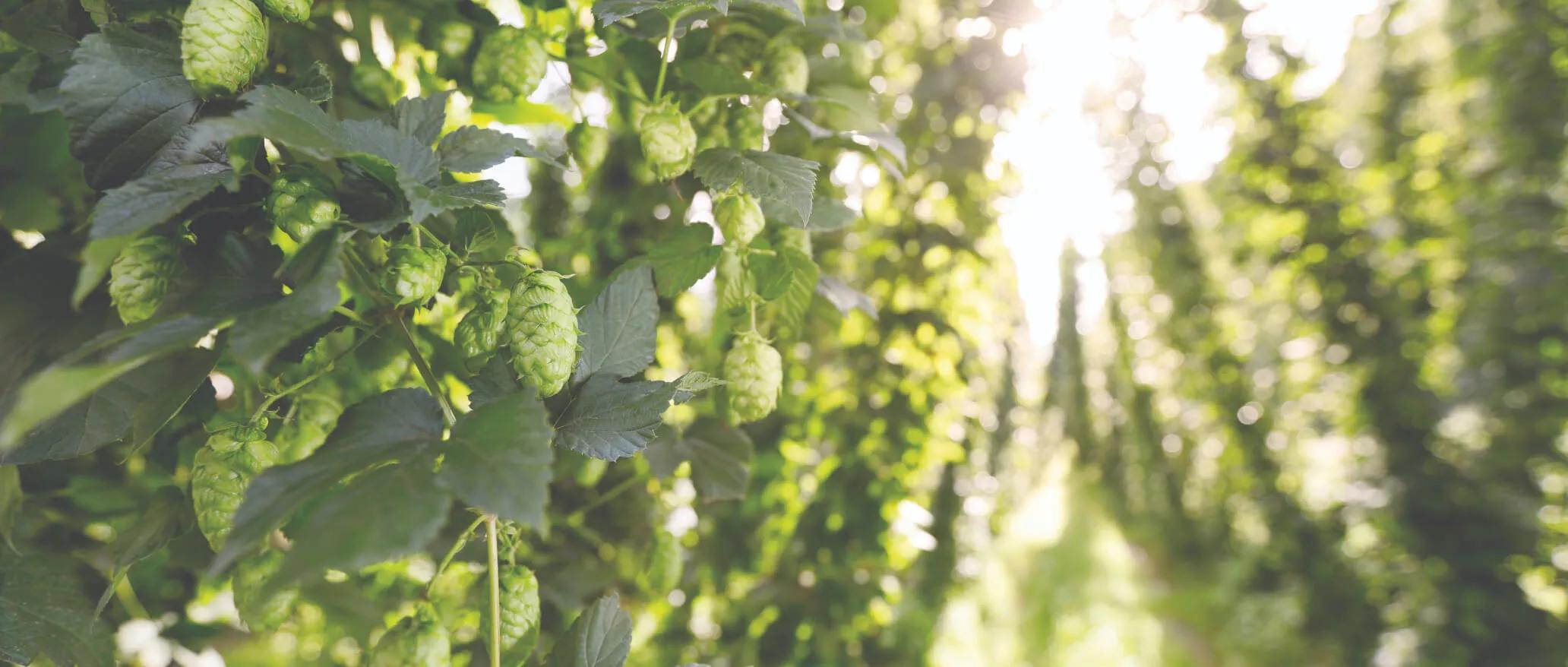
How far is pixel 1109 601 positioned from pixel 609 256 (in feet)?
15.8

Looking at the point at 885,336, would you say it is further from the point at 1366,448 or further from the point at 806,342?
the point at 1366,448

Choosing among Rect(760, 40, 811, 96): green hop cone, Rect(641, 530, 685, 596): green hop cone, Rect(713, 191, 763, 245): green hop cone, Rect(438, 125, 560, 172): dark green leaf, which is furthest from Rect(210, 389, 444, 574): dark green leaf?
Rect(641, 530, 685, 596): green hop cone

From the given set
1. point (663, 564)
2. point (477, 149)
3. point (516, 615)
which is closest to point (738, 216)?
point (477, 149)

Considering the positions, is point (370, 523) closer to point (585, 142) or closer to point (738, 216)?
point (738, 216)

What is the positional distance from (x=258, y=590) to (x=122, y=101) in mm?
266

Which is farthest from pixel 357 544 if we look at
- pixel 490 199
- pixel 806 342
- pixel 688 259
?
pixel 806 342

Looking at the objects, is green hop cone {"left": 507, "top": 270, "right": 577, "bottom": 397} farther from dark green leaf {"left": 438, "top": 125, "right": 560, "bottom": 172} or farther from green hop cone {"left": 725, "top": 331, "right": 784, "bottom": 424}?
green hop cone {"left": 725, "top": 331, "right": 784, "bottom": 424}

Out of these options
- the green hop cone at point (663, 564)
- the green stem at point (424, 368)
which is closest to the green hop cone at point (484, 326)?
the green stem at point (424, 368)

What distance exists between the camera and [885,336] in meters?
1.32

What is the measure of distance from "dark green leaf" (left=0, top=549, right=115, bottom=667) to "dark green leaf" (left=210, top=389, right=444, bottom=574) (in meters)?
0.25

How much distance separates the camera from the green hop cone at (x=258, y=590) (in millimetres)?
467

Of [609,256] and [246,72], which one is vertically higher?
[246,72]

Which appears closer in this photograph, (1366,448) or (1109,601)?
(1366,448)

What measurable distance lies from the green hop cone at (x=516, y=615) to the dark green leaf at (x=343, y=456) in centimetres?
15
